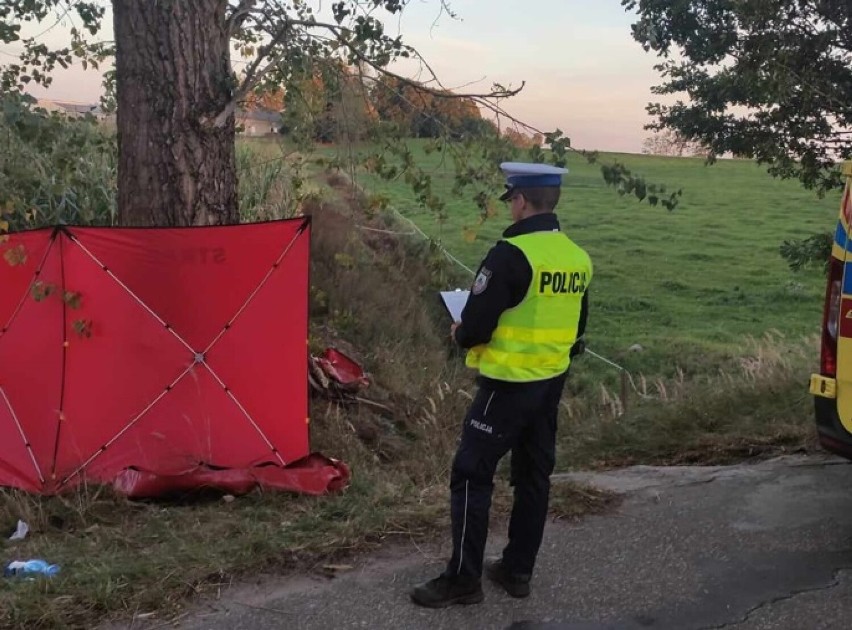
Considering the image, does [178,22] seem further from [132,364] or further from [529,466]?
[529,466]

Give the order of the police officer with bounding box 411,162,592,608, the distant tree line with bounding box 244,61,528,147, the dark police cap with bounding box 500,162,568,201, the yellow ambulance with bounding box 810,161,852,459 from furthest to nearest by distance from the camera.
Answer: the distant tree line with bounding box 244,61,528,147 → the yellow ambulance with bounding box 810,161,852,459 → the dark police cap with bounding box 500,162,568,201 → the police officer with bounding box 411,162,592,608

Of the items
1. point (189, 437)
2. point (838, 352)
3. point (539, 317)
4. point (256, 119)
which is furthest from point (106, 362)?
point (838, 352)

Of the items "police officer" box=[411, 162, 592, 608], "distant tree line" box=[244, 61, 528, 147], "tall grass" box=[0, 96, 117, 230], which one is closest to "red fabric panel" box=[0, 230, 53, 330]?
"tall grass" box=[0, 96, 117, 230]

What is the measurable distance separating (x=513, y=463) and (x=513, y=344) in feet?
2.14

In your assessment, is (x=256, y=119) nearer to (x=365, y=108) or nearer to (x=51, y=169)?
(x=51, y=169)

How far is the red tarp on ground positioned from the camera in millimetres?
5758

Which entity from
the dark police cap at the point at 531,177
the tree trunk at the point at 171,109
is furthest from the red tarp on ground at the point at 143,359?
the dark police cap at the point at 531,177

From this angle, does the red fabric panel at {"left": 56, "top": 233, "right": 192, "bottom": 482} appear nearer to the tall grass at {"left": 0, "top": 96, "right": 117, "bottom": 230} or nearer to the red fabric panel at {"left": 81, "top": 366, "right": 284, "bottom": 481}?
the red fabric panel at {"left": 81, "top": 366, "right": 284, "bottom": 481}

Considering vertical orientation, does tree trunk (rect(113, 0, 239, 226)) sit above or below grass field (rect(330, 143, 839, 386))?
above

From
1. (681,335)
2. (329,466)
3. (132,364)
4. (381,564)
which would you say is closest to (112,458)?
(132,364)

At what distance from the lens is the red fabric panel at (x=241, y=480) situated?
18.1 feet

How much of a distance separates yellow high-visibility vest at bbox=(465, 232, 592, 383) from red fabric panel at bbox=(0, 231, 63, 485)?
134 inches

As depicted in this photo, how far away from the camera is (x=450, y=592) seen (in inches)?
150

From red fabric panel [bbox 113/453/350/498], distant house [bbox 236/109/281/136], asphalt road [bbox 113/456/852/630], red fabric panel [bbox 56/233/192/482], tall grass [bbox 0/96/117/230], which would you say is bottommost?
red fabric panel [bbox 113/453/350/498]
